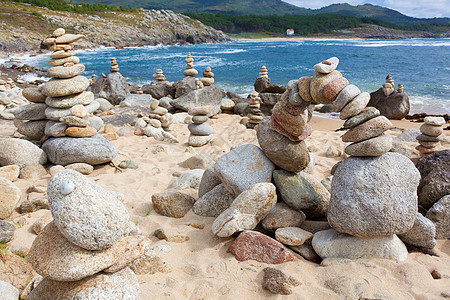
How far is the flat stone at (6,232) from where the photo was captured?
320 cm

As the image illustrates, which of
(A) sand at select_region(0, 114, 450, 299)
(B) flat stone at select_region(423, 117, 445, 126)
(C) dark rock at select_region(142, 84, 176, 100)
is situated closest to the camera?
(A) sand at select_region(0, 114, 450, 299)

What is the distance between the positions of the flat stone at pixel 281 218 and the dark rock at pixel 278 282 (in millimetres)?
797

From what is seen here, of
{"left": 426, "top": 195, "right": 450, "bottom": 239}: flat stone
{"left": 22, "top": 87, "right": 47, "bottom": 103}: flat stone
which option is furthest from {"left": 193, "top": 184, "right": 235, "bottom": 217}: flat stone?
{"left": 22, "top": 87, "right": 47, "bottom": 103}: flat stone

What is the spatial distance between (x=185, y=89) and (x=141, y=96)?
1.97m

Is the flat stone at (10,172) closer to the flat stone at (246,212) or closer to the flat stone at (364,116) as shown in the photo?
the flat stone at (246,212)

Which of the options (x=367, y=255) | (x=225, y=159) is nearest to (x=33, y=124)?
(x=225, y=159)

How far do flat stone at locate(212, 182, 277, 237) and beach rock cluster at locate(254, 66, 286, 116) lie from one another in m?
9.13

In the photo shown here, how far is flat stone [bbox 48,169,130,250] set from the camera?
77.2 inches

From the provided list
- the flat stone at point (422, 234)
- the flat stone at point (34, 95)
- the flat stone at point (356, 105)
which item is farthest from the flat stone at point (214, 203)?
the flat stone at point (34, 95)

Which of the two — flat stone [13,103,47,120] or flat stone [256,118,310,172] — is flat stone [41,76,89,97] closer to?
flat stone [13,103,47,120]

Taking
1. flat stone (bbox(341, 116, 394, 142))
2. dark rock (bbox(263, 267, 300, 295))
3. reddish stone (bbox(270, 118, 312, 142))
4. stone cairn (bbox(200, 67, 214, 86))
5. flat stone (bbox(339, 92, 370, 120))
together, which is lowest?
dark rock (bbox(263, 267, 300, 295))

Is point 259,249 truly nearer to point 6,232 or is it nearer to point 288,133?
point 288,133

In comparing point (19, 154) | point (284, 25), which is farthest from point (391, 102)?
point (284, 25)

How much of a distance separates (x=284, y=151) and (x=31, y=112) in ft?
18.6
